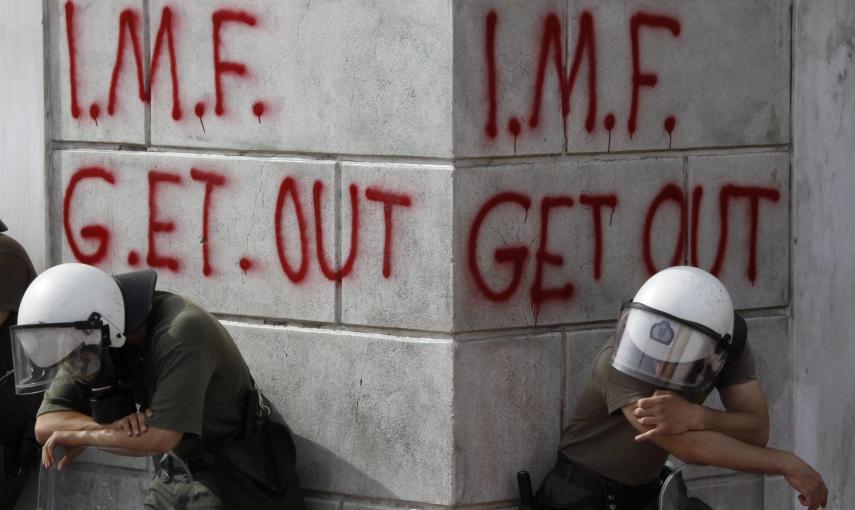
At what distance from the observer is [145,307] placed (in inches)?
209

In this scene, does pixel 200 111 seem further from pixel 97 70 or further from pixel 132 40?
pixel 97 70

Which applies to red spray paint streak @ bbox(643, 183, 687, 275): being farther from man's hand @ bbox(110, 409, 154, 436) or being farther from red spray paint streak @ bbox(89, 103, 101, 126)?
red spray paint streak @ bbox(89, 103, 101, 126)

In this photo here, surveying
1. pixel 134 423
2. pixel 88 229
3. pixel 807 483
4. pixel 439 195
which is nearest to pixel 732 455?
pixel 807 483

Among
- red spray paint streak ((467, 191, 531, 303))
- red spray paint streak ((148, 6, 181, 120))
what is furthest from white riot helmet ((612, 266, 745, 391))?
red spray paint streak ((148, 6, 181, 120))

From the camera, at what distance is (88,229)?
6598 millimetres

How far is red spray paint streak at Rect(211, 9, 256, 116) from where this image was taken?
609 cm

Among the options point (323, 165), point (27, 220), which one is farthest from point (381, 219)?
point (27, 220)

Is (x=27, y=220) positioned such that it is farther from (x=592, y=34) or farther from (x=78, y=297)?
(x=592, y=34)

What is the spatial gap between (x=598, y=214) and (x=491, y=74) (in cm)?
74

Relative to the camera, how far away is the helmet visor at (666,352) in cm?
495

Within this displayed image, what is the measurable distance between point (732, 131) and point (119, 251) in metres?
2.73

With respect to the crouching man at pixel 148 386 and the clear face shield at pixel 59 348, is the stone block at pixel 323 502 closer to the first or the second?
the crouching man at pixel 148 386

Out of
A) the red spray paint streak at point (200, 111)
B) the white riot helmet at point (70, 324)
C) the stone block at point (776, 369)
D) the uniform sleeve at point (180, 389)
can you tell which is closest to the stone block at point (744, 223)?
the stone block at point (776, 369)

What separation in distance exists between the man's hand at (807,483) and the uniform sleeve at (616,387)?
55 cm
